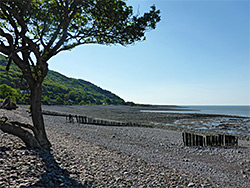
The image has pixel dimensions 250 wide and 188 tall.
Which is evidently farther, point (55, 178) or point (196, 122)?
point (196, 122)

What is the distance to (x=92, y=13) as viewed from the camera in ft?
33.2

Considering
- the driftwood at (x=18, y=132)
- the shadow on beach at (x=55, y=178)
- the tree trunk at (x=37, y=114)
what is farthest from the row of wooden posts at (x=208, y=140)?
the driftwood at (x=18, y=132)

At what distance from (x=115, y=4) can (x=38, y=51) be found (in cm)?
474

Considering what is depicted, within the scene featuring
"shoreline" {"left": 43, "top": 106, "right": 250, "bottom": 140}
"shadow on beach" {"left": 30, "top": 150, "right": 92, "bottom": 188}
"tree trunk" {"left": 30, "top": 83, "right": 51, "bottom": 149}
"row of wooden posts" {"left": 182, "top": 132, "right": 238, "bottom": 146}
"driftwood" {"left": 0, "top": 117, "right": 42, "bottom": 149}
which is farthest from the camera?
"shoreline" {"left": 43, "top": 106, "right": 250, "bottom": 140}

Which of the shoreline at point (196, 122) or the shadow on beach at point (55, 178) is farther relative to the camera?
the shoreline at point (196, 122)

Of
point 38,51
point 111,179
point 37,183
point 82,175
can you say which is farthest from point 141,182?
point 38,51

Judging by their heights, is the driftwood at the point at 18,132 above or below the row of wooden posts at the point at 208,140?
above

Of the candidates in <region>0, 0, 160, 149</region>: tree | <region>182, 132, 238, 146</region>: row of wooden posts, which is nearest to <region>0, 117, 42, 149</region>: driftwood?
<region>0, 0, 160, 149</region>: tree

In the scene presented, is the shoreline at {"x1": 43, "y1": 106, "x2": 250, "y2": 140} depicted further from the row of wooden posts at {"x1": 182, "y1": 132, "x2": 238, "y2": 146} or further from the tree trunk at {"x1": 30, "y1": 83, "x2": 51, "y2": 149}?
the tree trunk at {"x1": 30, "y1": 83, "x2": 51, "y2": 149}

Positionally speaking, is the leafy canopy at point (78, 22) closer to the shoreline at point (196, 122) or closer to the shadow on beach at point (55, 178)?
the shadow on beach at point (55, 178)

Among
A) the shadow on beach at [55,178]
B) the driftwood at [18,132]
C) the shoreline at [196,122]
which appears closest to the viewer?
the shadow on beach at [55,178]

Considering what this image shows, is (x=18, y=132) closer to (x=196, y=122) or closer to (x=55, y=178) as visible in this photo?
(x=55, y=178)

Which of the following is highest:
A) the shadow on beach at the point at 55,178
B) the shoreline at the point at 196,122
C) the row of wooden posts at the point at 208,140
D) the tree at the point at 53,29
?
the tree at the point at 53,29

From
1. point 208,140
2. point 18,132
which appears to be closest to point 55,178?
point 18,132
